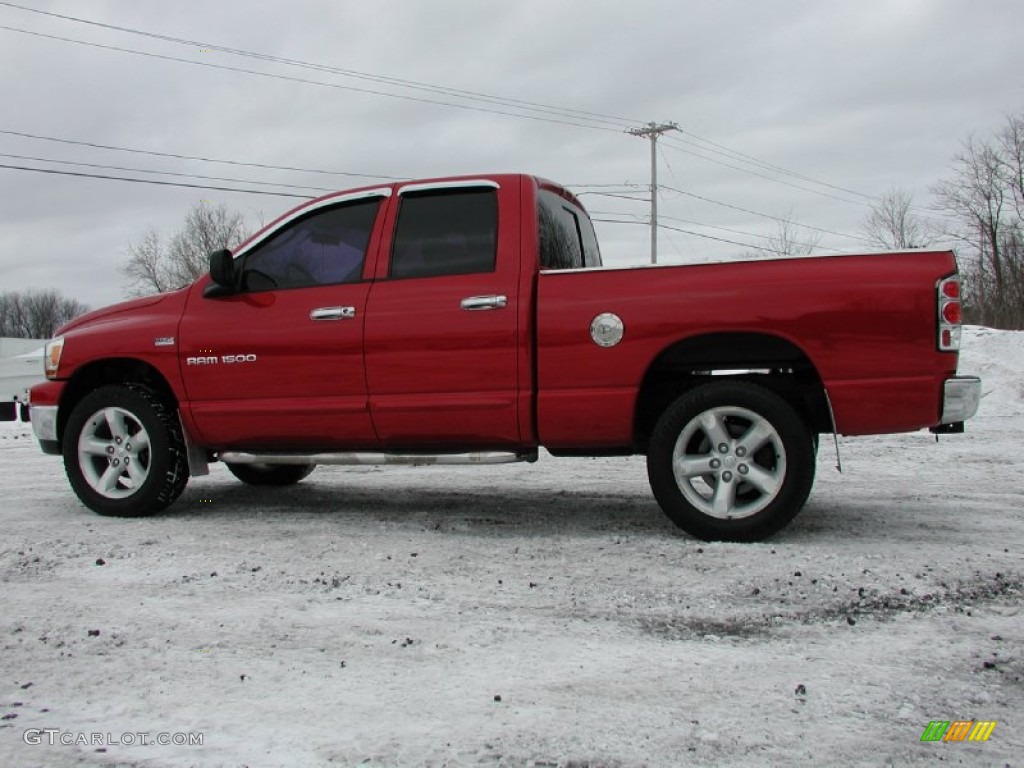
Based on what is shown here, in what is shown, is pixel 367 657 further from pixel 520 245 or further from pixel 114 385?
pixel 114 385

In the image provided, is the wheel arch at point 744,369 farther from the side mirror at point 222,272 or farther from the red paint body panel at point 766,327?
the side mirror at point 222,272

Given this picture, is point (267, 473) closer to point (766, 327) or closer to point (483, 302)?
point (483, 302)

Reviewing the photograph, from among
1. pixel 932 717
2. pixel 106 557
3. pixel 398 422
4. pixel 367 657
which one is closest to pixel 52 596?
pixel 106 557

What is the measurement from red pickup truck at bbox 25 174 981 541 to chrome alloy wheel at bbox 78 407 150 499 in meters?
0.01

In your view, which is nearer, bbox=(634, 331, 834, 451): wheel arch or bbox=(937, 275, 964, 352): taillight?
bbox=(937, 275, 964, 352): taillight

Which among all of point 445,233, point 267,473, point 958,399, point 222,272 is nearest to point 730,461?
point 958,399

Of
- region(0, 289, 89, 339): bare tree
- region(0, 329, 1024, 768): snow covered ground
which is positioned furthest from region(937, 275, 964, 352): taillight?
region(0, 289, 89, 339): bare tree

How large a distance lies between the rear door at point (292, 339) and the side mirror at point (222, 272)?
2.2 inches

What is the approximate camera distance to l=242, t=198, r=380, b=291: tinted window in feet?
16.6

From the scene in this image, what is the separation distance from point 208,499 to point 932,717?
511 cm

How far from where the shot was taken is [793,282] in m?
4.18

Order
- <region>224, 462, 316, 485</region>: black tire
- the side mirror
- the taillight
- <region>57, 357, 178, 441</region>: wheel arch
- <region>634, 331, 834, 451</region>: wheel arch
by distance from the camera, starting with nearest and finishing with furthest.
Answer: the taillight → <region>634, 331, 834, 451</region>: wheel arch → the side mirror → <region>57, 357, 178, 441</region>: wheel arch → <region>224, 462, 316, 485</region>: black tire

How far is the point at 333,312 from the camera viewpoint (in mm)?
4875

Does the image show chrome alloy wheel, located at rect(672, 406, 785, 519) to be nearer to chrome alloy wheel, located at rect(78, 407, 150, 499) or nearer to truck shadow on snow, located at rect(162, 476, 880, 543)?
truck shadow on snow, located at rect(162, 476, 880, 543)
